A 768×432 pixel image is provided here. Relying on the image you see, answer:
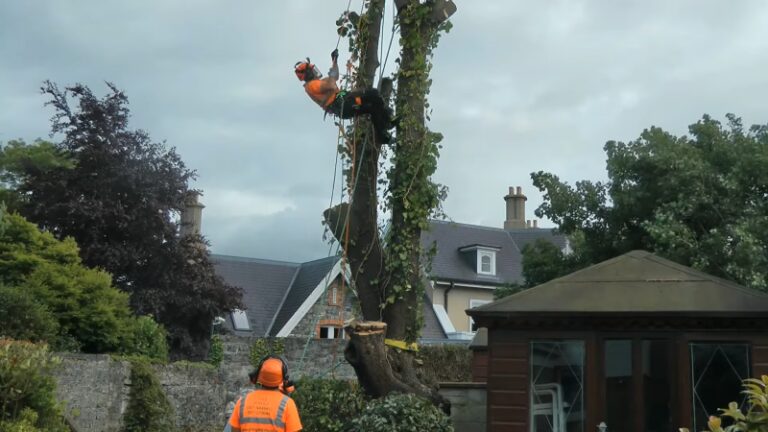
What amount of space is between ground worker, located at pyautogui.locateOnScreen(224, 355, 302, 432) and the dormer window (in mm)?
30013

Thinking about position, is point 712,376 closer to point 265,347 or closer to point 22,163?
point 265,347

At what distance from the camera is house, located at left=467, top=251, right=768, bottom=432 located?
984cm

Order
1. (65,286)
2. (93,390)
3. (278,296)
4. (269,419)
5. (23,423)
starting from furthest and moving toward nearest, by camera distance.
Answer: (278,296) → (65,286) → (93,390) → (23,423) → (269,419)

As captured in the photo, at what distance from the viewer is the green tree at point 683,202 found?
590 inches

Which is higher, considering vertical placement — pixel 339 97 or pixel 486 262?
pixel 486 262

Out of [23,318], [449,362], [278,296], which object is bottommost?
[449,362]

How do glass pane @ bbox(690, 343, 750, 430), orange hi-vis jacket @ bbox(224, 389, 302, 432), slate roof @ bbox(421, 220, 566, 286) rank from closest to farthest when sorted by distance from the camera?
orange hi-vis jacket @ bbox(224, 389, 302, 432) < glass pane @ bbox(690, 343, 750, 430) < slate roof @ bbox(421, 220, 566, 286)

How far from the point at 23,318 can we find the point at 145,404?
9.17 ft

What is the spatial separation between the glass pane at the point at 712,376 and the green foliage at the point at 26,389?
716 cm

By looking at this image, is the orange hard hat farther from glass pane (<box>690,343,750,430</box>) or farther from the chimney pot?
the chimney pot

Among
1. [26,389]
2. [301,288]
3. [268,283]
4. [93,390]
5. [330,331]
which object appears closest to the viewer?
[26,389]

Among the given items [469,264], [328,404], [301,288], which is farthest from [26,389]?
[469,264]

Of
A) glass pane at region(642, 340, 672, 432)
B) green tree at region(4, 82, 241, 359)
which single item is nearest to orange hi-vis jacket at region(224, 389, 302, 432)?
glass pane at region(642, 340, 672, 432)

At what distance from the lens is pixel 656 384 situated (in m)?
10.1
